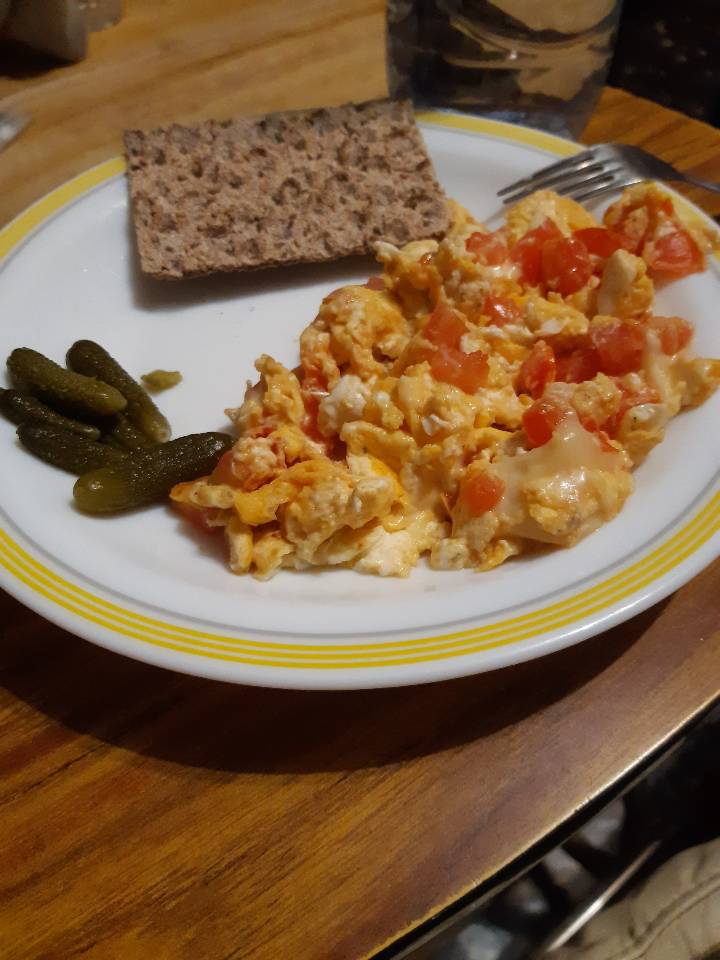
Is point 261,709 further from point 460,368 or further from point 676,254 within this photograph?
point 676,254

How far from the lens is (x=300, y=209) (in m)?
2.21

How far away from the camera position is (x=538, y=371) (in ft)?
5.46

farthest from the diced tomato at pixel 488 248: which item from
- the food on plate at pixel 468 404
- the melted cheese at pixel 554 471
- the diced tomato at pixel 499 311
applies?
the melted cheese at pixel 554 471

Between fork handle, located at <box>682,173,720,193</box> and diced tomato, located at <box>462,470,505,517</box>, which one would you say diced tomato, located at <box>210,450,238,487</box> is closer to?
diced tomato, located at <box>462,470,505,517</box>

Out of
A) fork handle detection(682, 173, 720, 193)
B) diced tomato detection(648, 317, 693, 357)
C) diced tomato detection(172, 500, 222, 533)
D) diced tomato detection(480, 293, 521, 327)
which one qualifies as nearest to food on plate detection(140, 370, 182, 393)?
diced tomato detection(172, 500, 222, 533)

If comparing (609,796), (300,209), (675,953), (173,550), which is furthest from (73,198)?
(675,953)

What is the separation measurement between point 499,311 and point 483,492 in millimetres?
491

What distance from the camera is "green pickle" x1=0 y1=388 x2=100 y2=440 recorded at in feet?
Answer: 5.45

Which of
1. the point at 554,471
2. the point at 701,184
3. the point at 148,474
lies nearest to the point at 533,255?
the point at 554,471

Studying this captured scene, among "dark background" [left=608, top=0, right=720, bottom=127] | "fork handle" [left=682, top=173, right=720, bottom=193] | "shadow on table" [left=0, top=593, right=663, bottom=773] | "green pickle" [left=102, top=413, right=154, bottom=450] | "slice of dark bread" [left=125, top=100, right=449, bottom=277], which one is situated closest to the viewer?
"shadow on table" [left=0, top=593, right=663, bottom=773]

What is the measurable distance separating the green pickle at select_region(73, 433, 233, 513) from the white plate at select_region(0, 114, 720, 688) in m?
0.05

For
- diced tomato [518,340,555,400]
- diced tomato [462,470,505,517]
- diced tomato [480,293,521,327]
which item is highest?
diced tomato [480,293,521,327]

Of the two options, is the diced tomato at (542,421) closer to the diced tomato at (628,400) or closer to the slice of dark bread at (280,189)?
the diced tomato at (628,400)

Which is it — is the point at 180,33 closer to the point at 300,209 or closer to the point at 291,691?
the point at 300,209
